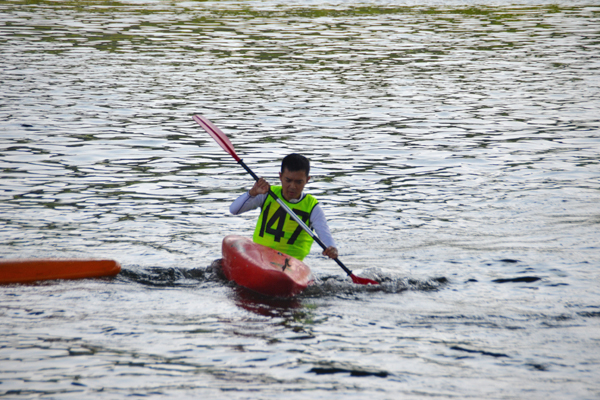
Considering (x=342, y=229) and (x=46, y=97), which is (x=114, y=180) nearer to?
(x=342, y=229)

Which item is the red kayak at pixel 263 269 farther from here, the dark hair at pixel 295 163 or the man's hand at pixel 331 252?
the dark hair at pixel 295 163

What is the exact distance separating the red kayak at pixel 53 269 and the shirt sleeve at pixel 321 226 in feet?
5.47

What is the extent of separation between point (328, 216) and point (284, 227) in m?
1.80

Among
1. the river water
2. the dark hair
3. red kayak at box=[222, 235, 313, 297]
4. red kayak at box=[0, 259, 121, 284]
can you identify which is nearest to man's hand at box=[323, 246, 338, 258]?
red kayak at box=[222, 235, 313, 297]

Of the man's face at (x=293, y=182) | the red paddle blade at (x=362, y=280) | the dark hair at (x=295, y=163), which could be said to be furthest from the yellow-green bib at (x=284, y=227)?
the red paddle blade at (x=362, y=280)

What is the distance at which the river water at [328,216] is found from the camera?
438 cm

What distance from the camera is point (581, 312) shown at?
5402 millimetres

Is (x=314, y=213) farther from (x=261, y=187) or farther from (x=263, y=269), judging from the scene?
(x=263, y=269)

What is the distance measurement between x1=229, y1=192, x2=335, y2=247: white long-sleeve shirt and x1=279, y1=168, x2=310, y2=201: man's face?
12 centimetres

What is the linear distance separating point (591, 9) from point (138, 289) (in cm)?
2959

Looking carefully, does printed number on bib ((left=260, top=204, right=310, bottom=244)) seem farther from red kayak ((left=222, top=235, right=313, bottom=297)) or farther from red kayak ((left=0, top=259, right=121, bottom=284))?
red kayak ((left=0, top=259, right=121, bottom=284))

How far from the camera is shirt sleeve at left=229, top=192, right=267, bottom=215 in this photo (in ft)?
20.5

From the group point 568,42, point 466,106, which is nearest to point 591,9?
point 568,42

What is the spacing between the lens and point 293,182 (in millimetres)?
6059
